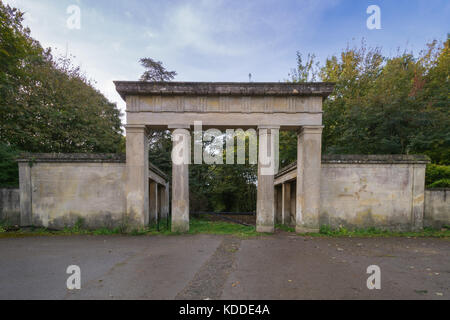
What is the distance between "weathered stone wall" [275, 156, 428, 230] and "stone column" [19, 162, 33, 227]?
12578 mm

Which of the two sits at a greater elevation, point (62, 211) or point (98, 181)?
point (98, 181)

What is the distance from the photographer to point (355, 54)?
53.3 feet

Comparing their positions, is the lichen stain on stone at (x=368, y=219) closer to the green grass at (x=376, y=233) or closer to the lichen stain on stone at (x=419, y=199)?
the green grass at (x=376, y=233)

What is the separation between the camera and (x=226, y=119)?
8.85 meters

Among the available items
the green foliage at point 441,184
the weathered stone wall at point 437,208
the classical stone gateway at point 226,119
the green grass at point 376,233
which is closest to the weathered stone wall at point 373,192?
the green grass at point 376,233

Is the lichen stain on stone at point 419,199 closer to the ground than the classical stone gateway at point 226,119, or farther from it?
closer to the ground

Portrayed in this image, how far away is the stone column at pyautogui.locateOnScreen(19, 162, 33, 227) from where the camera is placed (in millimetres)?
8648

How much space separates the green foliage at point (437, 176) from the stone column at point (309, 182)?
567cm

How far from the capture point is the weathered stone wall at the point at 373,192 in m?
8.58

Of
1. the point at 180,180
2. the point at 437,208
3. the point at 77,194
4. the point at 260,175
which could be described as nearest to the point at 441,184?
the point at 437,208

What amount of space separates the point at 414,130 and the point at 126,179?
15.2 meters

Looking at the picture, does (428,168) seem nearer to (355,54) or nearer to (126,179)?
(355,54)
